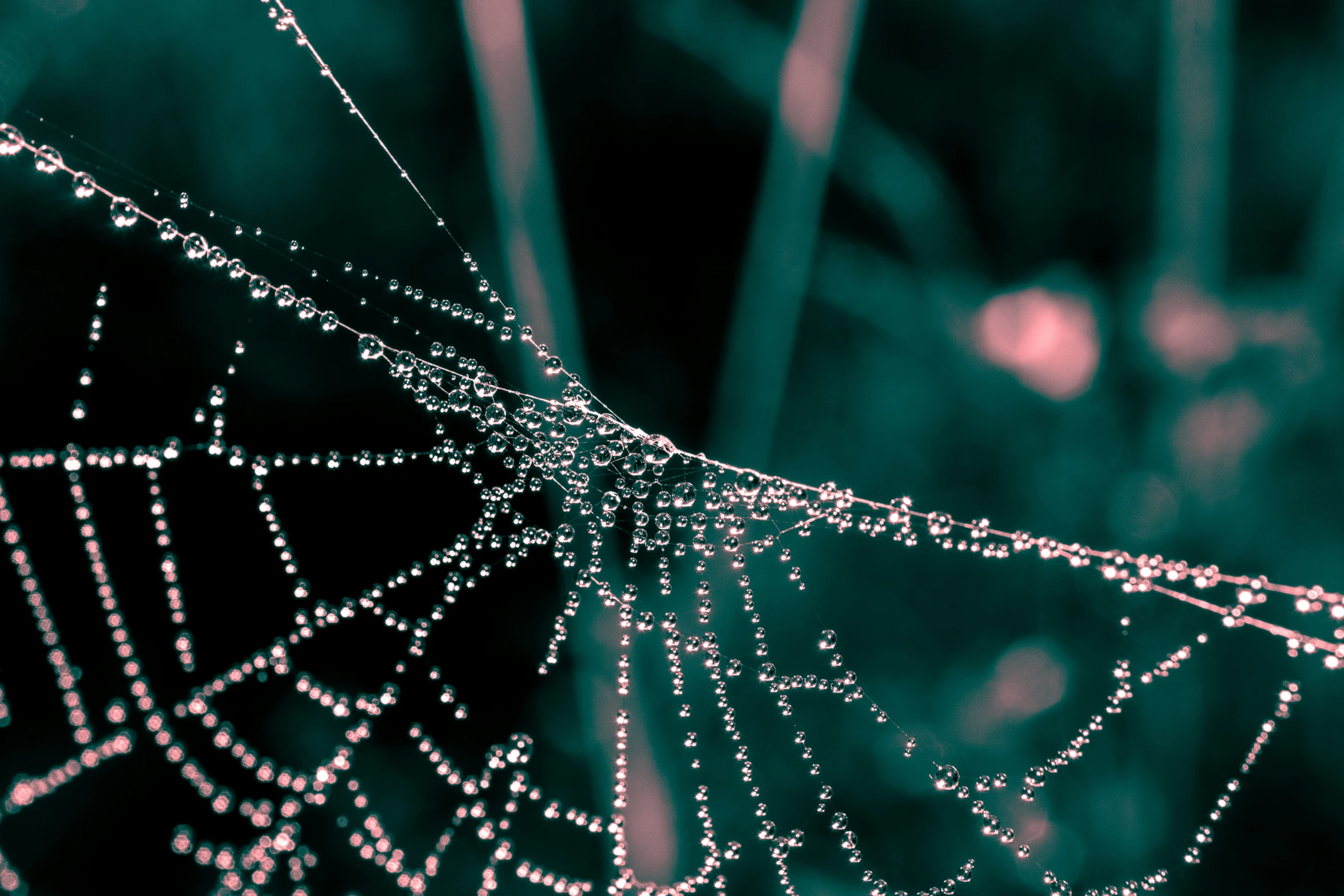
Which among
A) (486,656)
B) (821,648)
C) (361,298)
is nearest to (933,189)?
(821,648)

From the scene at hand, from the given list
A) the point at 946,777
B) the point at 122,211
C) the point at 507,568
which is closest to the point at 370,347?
the point at 122,211

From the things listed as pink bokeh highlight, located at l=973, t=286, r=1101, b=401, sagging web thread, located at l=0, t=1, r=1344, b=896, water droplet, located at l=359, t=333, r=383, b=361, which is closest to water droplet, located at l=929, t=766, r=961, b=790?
sagging web thread, located at l=0, t=1, r=1344, b=896

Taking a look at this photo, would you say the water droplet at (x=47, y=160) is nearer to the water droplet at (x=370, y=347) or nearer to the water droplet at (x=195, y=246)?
the water droplet at (x=195, y=246)

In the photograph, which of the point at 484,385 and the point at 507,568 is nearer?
the point at 484,385

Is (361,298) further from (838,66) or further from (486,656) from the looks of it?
(838,66)

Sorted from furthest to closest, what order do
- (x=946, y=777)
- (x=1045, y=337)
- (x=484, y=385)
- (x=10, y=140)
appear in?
(x=1045, y=337) < (x=946, y=777) < (x=484, y=385) < (x=10, y=140)

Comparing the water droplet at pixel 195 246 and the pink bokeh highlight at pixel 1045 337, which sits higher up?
the pink bokeh highlight at pixel 1045 337

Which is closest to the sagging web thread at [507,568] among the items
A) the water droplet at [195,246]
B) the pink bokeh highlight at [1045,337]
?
the water droplet at [195,246]

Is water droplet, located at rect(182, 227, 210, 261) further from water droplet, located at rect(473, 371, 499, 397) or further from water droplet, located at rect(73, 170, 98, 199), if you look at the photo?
water droplet, located at rect(473, 371, 499, 397)

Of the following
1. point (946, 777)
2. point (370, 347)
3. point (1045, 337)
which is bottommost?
point (946, 777)

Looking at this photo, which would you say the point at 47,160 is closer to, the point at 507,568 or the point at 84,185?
the point at 84,185
